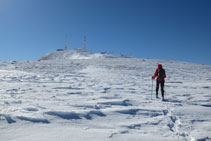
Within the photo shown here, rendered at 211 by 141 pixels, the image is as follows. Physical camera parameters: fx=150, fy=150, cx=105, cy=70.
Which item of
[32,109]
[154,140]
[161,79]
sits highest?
[161,79]

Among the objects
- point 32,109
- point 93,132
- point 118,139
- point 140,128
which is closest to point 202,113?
point 140,128

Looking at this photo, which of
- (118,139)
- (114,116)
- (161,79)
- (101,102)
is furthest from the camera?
(161,79)

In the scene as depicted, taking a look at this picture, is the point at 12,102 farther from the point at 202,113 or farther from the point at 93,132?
the point at 202,113

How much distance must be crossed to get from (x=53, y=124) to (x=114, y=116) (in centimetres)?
174

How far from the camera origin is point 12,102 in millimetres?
5164

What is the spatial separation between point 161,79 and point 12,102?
21.0 ft

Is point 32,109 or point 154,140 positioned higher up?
point 32,109

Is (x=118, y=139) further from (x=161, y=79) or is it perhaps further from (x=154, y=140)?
(x=161, y=79)

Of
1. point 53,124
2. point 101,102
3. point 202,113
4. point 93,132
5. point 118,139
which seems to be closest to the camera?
point 118,139

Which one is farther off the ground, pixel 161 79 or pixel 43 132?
pixel 161 79

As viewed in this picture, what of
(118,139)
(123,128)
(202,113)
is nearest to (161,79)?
(202,113)

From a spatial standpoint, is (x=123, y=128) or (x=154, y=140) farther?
(x=123, y=128)

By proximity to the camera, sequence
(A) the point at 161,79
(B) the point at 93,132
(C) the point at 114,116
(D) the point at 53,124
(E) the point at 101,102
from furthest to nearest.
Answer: (A) the point at 161,79 < (E) the point at 101,102 < (C) the point at 114,116 < (D) the point at 53,124 < (B) the point at 93,132

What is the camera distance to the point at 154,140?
126 inches
